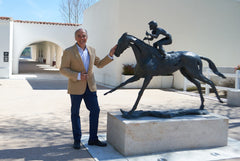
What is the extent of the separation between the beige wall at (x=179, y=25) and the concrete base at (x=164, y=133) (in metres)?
8.55

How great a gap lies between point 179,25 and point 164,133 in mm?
10302

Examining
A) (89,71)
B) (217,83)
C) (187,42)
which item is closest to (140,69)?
(89,71)

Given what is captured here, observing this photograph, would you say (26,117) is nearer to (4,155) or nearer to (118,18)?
(4,155)

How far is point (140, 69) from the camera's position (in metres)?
4.17

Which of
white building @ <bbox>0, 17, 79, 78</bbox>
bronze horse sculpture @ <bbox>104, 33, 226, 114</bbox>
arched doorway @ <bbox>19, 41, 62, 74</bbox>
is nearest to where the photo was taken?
bronze horse sculpture @ <bbox>104, 33, 226, 114</bbox>

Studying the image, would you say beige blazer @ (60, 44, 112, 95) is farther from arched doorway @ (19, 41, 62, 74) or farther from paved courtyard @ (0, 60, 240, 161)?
arched doorway @ (19, 41, 62, 74)

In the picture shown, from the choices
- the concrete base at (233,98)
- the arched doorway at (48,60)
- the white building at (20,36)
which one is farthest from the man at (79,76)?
the arched doorway at (48,60)

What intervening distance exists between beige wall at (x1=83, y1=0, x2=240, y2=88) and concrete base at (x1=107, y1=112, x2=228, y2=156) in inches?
337

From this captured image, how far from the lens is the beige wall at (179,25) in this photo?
12.4 meters

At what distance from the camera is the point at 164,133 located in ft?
12.6

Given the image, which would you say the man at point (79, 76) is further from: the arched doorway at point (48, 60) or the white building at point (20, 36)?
the arched doorway at point (48, 60)

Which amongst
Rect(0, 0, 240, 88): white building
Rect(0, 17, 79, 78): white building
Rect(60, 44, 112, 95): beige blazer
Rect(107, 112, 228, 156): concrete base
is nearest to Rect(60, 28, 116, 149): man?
Rect(60, 44, 112, 95): beige blazer

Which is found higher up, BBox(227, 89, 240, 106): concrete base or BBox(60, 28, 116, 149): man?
BBox(60, 28, 116, 149): man

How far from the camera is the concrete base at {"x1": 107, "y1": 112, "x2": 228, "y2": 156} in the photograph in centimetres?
367
